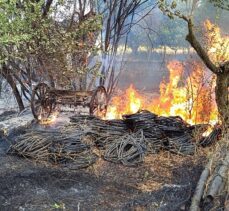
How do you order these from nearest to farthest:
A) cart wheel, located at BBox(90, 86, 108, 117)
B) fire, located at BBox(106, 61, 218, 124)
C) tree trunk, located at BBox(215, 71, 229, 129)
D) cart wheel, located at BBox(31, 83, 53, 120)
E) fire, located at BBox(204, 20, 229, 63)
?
tree trunk, located at BBox(215, 71, 229, 129) < cart wheel, located at BBox(90, 86, 108, 117) < fire, located at BBox(204, 20, 229, 63) < cart wheel, located at BBox(31, 83, 53, 120) < fire, located at BBox(106, 61, 218, 124)

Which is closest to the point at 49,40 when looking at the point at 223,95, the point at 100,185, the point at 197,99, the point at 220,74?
the point at 100,185

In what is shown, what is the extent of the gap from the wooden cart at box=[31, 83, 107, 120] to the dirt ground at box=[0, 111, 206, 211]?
295 cm

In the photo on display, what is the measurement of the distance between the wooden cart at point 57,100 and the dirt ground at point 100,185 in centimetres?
295

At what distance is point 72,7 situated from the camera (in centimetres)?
1374

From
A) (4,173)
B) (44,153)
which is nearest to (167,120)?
(44,153)

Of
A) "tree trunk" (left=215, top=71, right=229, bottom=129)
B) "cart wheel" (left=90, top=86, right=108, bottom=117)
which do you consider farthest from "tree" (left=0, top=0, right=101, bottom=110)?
"tree trunk" (left=215, top=71, right=229, bottom=129)

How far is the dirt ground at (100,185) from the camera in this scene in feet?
17.8

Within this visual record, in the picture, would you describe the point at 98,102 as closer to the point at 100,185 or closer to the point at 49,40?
the point at 49,40

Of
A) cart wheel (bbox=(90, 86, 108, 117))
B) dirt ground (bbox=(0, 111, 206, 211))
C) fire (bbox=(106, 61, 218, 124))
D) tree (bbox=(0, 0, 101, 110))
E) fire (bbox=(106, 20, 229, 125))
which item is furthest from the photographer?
fire (bbox=(106, 61, 218, 124))

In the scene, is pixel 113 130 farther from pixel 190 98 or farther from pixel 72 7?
pixel 72 7

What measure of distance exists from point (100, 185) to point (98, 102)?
5.07 metres

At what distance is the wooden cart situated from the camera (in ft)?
33.9

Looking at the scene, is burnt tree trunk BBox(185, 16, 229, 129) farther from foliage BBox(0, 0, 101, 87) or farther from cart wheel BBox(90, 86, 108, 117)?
cart wheel BBox(90, 86, 108, 117)

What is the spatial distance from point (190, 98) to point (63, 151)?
5.94 m
